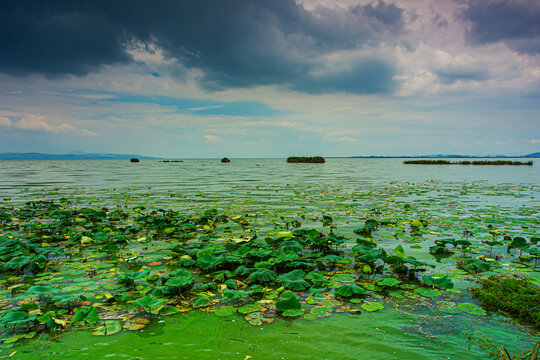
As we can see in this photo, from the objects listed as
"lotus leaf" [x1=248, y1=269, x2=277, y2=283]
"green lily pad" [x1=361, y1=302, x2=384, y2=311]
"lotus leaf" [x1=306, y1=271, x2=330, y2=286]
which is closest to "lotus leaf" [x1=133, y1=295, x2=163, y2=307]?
"lotus leaf" [x1=248, y1=269, x2=277, y2=283]

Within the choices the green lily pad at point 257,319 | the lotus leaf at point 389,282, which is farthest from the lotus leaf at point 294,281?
the lotus leaf at point 389,282

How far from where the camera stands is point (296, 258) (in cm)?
559

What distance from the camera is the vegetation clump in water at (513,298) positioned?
375cm

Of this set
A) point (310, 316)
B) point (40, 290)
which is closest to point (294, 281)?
point (310, 316)

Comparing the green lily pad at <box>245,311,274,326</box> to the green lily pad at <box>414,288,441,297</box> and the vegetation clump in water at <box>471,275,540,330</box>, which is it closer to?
the green lily pad at <box>414,288,441,297</box>

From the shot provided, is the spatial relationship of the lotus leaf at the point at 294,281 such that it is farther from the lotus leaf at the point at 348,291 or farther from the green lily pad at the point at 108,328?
the green lily pad at the point at 108,328

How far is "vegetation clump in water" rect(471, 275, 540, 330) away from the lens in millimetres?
3748

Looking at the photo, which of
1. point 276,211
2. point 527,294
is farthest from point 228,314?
point 276,211

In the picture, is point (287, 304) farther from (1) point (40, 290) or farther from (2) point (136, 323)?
(1) point (40, 290)

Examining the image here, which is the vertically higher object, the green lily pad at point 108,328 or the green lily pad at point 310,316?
the green lily pad at point 108,328

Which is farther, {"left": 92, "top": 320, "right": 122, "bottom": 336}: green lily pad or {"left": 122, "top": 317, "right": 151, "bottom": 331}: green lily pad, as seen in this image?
{"left": 122, "top": 317, "right": 151, "bottom": 331}: green lily pad

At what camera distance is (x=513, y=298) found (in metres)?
4.00

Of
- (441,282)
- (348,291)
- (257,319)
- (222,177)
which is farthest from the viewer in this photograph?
(222,177)

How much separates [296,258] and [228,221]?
4.95 metres
